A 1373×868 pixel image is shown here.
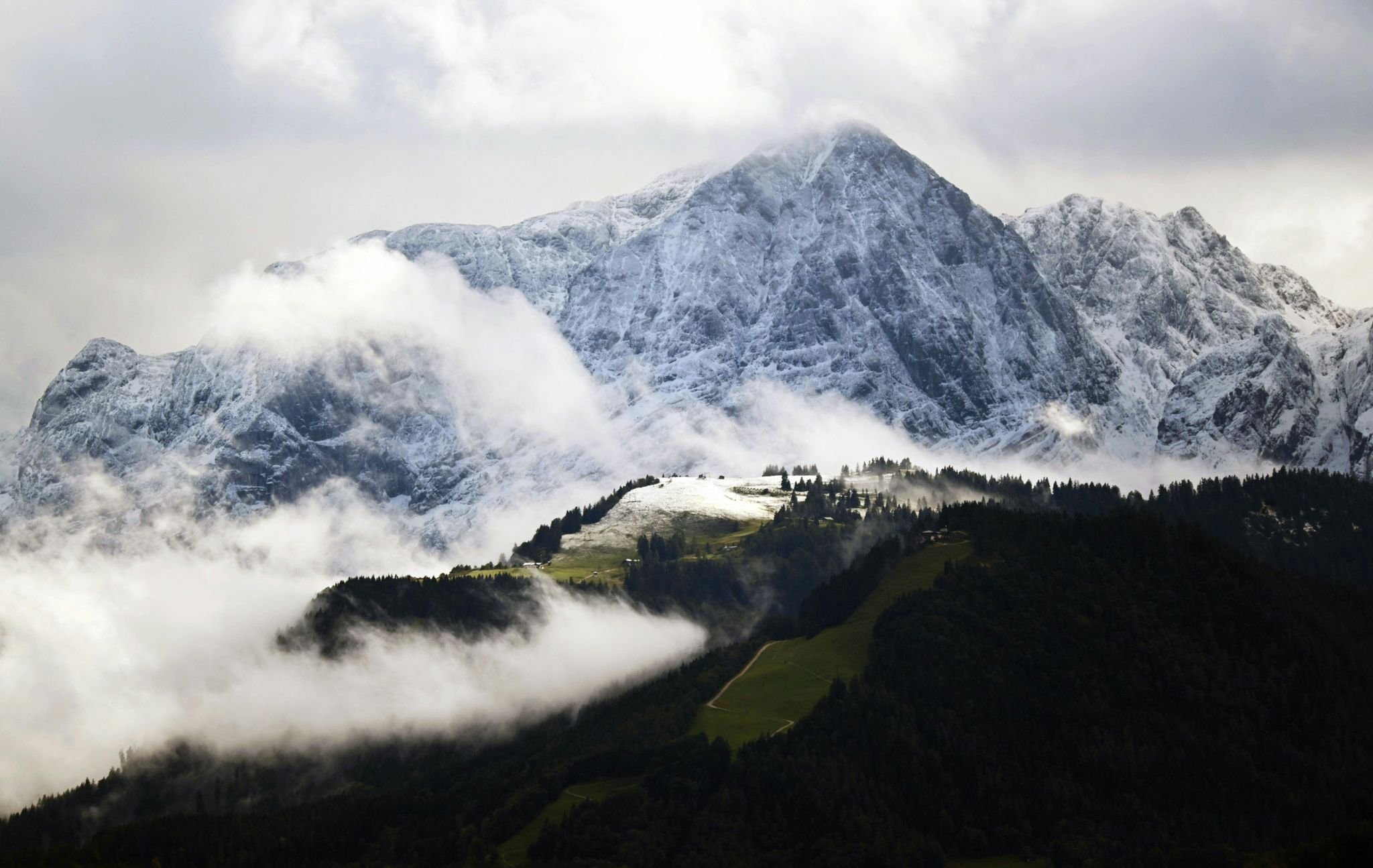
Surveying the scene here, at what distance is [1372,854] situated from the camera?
→ 192 m

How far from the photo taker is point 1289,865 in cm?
19788

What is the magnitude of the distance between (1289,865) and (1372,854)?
10506 mm
